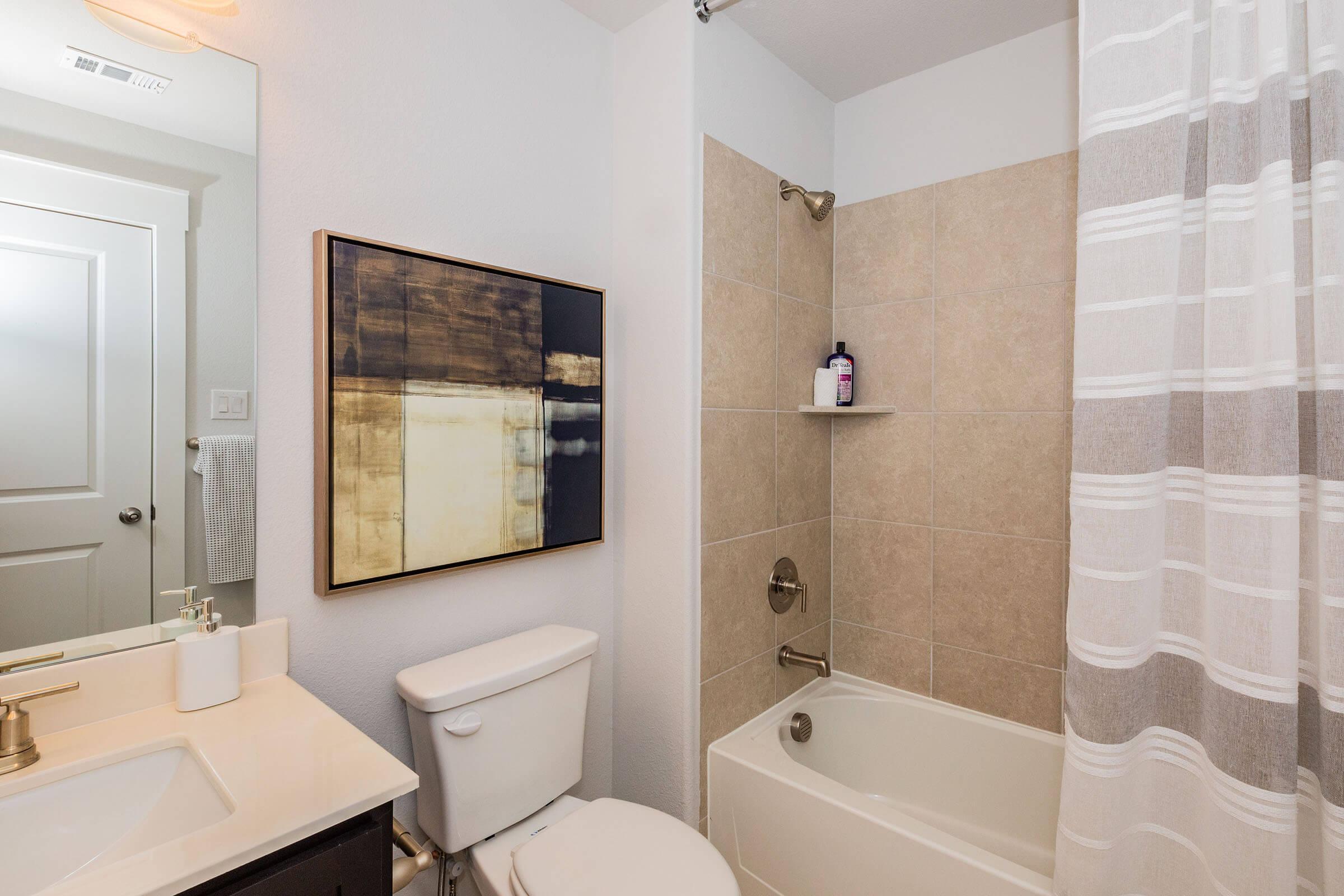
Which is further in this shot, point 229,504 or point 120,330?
point 229,504

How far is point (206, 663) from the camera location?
1074 mm

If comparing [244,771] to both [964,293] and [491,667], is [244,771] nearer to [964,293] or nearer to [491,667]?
[491,667]

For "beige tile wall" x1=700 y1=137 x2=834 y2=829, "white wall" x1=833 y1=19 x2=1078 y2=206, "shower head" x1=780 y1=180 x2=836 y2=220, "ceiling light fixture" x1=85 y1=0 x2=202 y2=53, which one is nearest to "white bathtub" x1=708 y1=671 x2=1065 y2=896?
"beige tile wall" x1=700 y1=137 x2=834 y2=829

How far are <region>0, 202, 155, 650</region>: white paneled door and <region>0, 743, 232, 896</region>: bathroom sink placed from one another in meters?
0.24

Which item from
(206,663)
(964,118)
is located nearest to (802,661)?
(206,663)

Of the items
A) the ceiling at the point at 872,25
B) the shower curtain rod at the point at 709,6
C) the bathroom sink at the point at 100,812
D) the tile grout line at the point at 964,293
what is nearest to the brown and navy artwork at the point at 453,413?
the bathroom sink at the point at 100,812

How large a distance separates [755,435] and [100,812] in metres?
1.50

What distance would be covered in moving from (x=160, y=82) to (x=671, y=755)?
5.82ft

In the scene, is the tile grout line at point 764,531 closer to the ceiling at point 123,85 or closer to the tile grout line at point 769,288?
the tile grout line at point 769,288

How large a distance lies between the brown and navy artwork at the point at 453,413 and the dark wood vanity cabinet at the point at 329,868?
0.54 meters

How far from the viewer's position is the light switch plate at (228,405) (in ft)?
3.73

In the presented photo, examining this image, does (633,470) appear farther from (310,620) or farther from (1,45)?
(1,45)

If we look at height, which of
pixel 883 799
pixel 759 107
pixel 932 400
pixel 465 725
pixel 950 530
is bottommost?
pixel 883 799

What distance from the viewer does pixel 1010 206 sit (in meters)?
1.85
